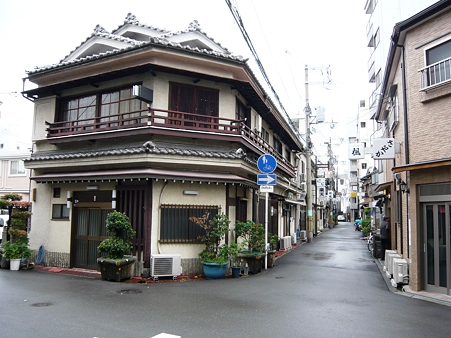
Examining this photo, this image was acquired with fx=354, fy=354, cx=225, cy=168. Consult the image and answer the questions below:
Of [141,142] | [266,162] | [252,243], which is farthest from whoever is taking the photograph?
[266,162]

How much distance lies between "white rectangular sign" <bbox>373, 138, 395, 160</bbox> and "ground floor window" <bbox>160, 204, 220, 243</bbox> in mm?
6380

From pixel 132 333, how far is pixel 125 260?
203 inches

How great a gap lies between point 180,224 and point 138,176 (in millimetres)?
2314

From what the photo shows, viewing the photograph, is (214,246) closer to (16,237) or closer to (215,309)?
(215,309)

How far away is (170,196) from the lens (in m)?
12.6

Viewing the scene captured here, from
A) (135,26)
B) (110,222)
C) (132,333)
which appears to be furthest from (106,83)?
(132,333)

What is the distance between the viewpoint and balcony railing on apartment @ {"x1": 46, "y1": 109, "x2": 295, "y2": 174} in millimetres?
12422

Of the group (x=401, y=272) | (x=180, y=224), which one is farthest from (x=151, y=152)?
(x=401, y=272)

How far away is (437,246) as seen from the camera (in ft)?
32.5

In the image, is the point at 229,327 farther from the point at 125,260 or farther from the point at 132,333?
the point at 125,260

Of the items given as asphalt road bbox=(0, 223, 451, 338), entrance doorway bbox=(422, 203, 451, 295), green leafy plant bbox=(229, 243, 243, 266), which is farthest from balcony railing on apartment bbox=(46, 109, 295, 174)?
entrance doorway bbox=(422, 203, 451, 295)

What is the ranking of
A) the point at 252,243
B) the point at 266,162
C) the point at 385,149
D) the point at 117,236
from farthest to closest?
the point at 266,162, the point at 252,243, the point at 385,149, the point at 117,236

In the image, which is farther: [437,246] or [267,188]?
[267,188]

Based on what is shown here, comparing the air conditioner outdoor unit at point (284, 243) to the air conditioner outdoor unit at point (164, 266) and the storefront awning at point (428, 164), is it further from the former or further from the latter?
the storefront awning at point (428, 164)
